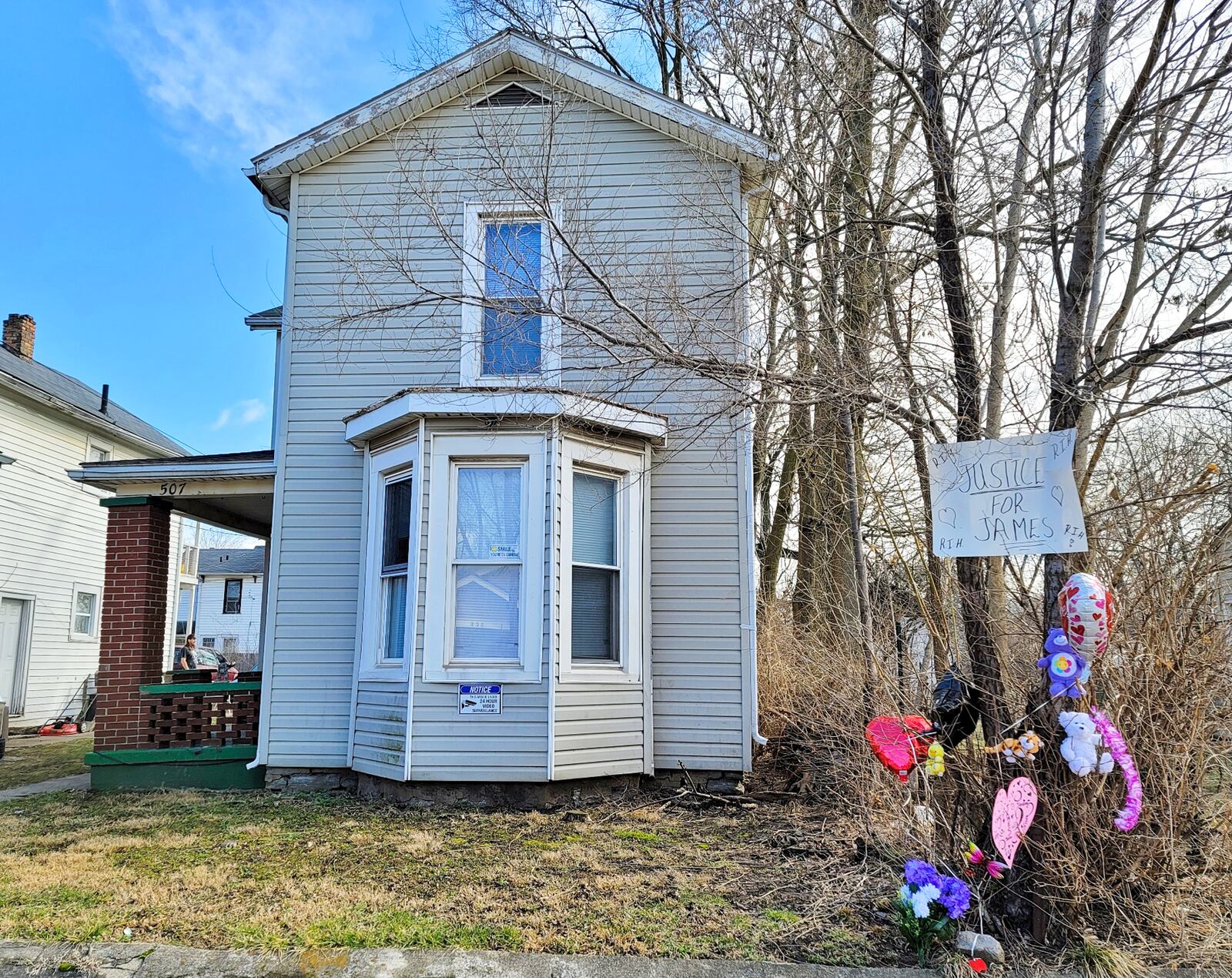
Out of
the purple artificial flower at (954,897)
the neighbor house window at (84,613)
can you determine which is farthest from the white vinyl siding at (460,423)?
the neighbor house window at (84,613)

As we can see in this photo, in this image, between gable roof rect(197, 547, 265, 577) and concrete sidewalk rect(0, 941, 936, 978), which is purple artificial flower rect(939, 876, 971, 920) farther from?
gable roof rect(197, 547, 265, 577)

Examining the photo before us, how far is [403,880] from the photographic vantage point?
5316mm

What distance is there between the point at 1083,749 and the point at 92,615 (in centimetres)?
2015

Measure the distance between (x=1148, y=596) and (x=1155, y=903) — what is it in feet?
4.75

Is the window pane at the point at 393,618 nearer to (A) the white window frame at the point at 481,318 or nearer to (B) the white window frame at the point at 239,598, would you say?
(A) the white window frame at the point at 481,318

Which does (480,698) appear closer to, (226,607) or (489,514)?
(489,514)

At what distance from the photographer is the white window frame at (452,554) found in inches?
293

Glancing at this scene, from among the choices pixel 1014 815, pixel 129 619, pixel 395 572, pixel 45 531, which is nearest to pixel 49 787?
pixel 129 619

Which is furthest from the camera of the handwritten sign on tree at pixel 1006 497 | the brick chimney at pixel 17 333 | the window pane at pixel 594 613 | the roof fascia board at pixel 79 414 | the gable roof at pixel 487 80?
the brick chimney at pixel 17 333

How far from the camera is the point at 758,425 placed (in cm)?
728

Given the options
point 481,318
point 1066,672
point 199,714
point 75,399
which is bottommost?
point 199,714

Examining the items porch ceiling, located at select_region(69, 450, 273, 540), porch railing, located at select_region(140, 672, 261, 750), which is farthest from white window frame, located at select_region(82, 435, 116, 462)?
porch railing, located at select_region(140, 672, 261, 750)

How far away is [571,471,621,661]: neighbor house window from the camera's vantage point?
7848 mm

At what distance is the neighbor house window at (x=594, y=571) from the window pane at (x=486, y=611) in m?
0.55
